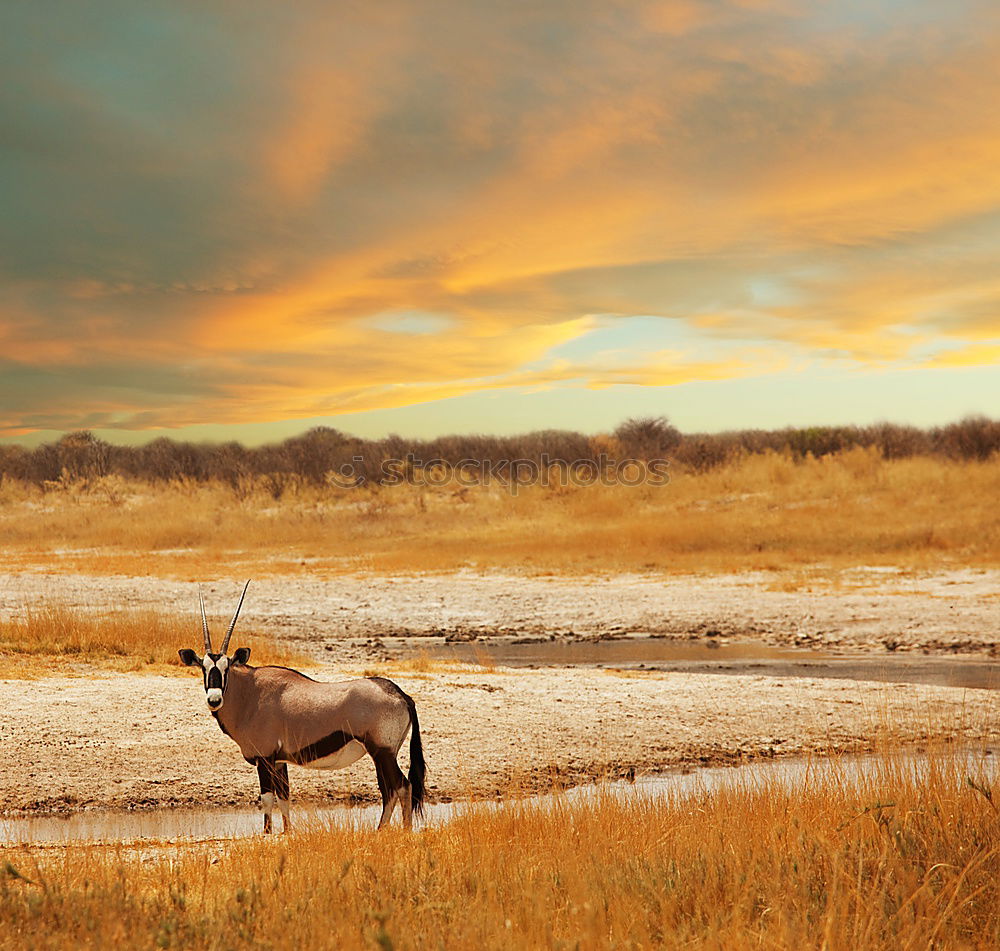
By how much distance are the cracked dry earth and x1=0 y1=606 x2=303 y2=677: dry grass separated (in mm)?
750

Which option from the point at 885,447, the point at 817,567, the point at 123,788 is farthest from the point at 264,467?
the point at 123,788

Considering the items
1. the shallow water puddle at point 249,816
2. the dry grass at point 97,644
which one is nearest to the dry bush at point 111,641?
the dry grass at point 97,644

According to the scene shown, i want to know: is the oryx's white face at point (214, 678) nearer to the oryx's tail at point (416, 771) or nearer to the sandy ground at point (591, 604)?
the oryx's tail at point (416, 771)

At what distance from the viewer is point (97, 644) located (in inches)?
734

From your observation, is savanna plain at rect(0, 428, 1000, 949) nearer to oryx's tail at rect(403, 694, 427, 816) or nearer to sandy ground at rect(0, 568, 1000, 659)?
sandy ground at rect(0, 568, 1000, 659)

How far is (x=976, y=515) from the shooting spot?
38.2 metres

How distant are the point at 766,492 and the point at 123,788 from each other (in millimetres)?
37769

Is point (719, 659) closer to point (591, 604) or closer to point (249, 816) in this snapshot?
point (591, 604)

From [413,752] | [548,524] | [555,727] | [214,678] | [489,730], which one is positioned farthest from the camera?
[548,524]

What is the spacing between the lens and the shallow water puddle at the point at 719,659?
A: 19.4 metres

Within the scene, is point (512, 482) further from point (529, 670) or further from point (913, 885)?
point (913, 885)

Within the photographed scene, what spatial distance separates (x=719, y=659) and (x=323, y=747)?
47.6 ft

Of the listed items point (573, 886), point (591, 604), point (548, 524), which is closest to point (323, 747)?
point (573, 886)

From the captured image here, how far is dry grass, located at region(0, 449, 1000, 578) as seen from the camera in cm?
3525
